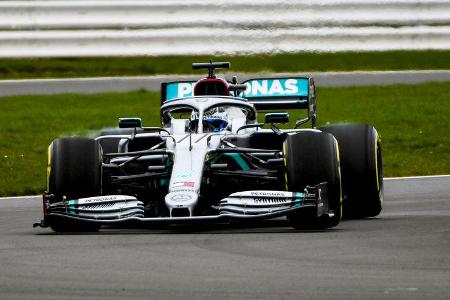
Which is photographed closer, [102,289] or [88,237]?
[102,289]

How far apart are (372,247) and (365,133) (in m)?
2.92

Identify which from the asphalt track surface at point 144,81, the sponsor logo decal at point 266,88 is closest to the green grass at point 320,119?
the asphalt track surface at point 144,81

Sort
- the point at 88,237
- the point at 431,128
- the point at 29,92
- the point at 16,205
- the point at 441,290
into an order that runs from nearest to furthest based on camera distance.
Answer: the point at 441,290 → the point at 88,237 → the point at 16,205 → the point at 431,128 → the point at 29,92

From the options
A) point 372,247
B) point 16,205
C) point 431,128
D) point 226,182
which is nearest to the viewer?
point 372,247

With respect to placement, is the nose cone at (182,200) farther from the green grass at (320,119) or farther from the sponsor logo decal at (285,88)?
the green grass at (320,119)

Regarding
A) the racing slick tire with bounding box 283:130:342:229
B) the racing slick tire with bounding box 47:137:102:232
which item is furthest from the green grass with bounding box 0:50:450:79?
the racing slick tire with bounding box 283:130:342:229

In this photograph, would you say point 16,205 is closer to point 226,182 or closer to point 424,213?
point 226,182

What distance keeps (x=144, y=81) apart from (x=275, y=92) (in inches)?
396

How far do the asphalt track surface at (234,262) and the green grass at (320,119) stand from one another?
18.0 feet

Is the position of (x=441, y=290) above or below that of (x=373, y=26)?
below

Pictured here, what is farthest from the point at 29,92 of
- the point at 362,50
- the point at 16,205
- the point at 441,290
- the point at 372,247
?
the point at 441,290

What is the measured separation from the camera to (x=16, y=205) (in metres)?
13.9

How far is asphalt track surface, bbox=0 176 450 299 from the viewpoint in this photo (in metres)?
7.38

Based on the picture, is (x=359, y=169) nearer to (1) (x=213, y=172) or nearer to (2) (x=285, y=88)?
(1) (x=213, y=172)
